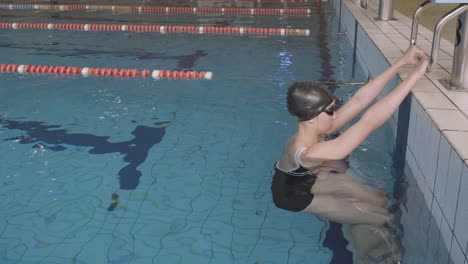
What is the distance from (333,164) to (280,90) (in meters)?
2.79

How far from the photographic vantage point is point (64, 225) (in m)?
3.18

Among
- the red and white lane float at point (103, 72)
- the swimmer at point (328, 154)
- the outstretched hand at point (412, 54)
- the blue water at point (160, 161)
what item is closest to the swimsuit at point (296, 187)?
the swimmer at point (328, 154)

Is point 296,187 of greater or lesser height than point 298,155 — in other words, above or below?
below

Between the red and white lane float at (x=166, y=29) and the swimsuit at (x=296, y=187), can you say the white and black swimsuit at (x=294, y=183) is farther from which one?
the red and white lane float at (x=166, y=29)

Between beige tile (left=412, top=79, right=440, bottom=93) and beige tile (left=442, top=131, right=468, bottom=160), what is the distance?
2.87ft

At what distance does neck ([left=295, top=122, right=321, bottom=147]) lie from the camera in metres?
2.71

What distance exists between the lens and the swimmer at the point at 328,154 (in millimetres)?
2559

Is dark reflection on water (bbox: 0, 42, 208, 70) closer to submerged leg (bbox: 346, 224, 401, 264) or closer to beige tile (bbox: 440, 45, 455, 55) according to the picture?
beige tile (bbox: 440, 45, 455, 55)

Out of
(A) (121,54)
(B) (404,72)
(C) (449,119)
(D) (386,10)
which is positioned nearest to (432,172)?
(C) (449,119)

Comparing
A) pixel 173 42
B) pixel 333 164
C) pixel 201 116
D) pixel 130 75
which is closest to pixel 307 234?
pixel 333 164

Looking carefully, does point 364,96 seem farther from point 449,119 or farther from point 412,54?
point 449,119

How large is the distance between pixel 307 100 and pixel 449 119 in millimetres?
921

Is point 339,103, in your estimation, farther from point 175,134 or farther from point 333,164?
point 333,164

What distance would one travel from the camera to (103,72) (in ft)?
21.9
